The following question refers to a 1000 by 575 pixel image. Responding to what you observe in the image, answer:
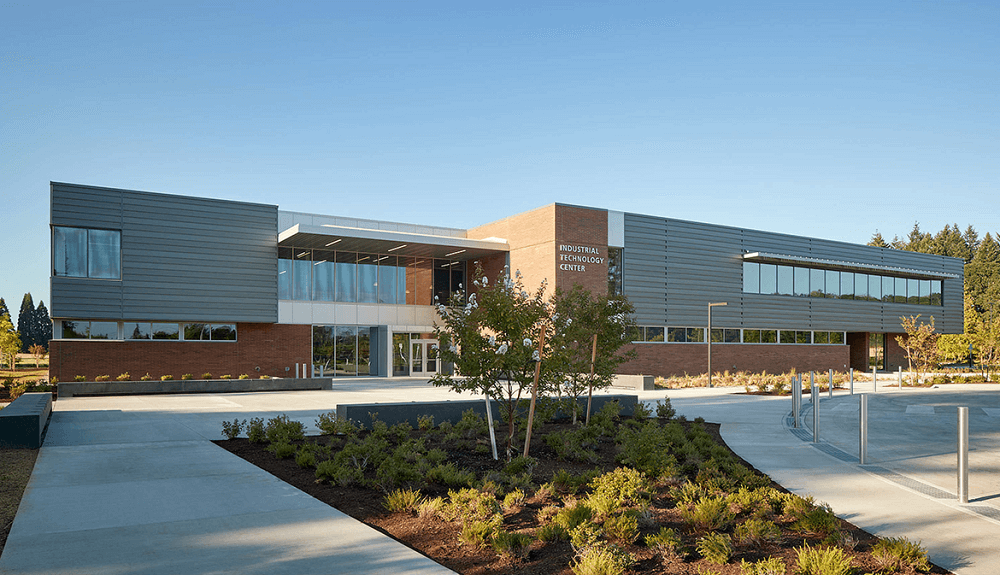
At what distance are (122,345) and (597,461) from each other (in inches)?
1044

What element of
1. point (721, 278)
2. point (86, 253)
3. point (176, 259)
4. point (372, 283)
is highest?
point (86, 253)

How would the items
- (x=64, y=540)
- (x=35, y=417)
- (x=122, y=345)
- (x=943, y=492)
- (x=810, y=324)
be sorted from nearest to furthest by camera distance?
1. (x=64, y=540)
2. (x=943, y=492)
3. (x=35, y=417)
4. (x=122, y=345)
5. (x=810, y=324)

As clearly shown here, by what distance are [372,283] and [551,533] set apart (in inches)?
1255

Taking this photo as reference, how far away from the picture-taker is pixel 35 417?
1108cm

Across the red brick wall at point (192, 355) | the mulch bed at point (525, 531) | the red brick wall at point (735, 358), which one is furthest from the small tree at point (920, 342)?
the mulch bed at point (525, 531)

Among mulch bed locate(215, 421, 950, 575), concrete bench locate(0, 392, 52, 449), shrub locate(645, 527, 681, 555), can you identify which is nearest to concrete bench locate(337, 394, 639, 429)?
mulch bed locate(215, 421, 950, 575)

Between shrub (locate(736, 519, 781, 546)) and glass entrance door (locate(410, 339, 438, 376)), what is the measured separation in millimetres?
31918

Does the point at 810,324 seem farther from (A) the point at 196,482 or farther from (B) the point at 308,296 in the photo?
(A) the point at 196,482

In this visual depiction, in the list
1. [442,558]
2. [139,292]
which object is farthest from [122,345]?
[442,558]

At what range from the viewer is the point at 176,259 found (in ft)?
99.9

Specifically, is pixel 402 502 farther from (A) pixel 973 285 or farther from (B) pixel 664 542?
(A) pixel 973 285

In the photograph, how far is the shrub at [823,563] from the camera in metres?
4.69

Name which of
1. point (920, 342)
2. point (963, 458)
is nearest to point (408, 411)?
point (963, 458)

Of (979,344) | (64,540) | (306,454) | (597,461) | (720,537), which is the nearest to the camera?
(720,537)
